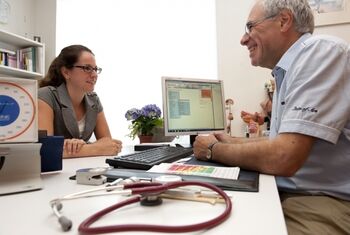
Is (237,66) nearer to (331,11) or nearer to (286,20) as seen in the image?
(331,11)

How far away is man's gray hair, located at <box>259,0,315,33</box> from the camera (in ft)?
3.53

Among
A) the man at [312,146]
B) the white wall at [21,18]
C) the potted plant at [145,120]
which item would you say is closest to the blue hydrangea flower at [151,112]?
the potted plant at [145,120]

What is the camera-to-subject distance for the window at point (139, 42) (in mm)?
2555

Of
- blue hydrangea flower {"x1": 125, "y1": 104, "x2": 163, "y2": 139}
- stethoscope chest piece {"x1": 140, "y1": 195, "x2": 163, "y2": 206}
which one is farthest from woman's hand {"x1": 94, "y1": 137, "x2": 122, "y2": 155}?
stethoscope chest piece {"x1": 140, "y1": 195, "x2": 163, "y2": 206}

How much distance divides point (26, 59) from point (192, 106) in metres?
2.09

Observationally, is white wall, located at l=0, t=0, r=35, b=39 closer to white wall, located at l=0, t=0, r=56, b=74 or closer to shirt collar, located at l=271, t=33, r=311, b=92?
white wall, located at l=0, t=0, r=56, b=74

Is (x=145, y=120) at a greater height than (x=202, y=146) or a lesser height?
greater

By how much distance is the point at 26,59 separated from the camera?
288cm

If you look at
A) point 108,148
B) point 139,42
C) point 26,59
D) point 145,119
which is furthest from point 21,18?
point 108,148

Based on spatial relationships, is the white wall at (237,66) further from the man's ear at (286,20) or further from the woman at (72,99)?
the man's ear at (286,20)

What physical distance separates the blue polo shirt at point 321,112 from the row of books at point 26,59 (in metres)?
2.70

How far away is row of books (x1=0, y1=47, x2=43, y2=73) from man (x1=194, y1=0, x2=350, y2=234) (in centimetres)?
256

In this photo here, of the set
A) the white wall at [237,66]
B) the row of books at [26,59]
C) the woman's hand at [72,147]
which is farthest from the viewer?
the row of books at [26,59]

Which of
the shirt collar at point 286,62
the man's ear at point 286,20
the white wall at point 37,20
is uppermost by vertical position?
the white wall at point 37,20
